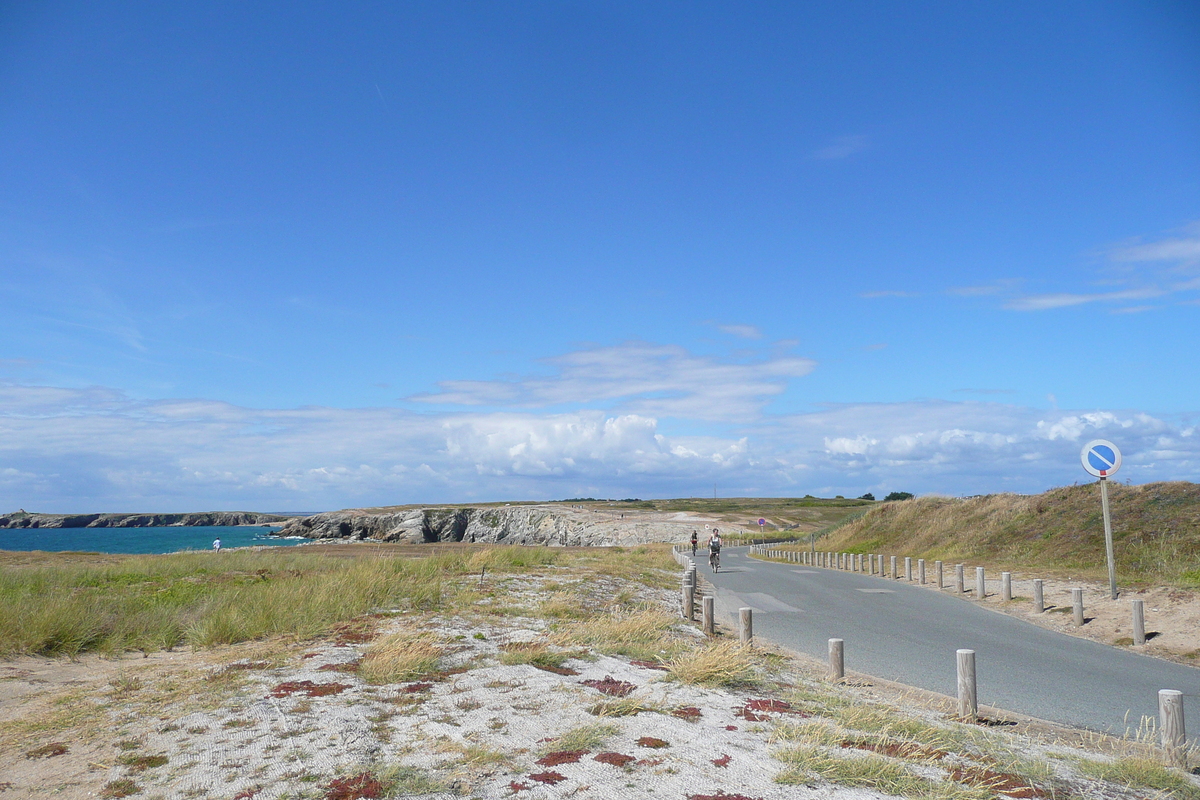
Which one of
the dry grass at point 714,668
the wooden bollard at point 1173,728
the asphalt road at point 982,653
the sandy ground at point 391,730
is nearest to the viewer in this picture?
the sandy ground at point 391,730

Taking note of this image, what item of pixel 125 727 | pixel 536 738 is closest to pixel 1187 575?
pixel 536 738

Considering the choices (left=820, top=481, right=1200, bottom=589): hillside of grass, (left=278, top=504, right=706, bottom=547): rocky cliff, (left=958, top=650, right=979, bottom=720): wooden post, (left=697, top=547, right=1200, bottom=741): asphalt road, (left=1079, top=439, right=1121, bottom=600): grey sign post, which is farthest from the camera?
(left=278, top=504, right=706, bottom=547): rocky cliff

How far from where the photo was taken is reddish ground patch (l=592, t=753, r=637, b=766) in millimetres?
5852

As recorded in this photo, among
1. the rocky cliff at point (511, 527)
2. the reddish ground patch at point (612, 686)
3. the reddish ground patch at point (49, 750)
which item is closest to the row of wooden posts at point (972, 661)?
the reddish ground patch at point (612, 686)

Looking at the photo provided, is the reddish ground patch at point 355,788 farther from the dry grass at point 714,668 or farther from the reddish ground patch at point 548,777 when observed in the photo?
the dry grass at point 714,668

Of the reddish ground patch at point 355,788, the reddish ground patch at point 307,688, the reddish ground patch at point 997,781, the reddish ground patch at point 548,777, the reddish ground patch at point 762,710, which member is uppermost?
the reddish ground patch at point 307,688

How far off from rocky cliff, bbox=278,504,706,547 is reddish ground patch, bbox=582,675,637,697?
68620 mm

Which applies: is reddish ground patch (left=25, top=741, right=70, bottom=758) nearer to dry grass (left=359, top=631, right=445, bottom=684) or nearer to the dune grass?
dry grass (left=359, top=631, right=445, bottom=684)

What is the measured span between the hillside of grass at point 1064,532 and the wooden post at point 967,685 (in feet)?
41.6

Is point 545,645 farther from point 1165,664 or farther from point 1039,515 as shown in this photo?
point 1039,515

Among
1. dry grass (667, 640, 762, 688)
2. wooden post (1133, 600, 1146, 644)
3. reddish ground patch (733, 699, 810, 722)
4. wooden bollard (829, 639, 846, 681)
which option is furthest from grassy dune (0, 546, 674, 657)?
wooden post (1133, 600, 1146, 644)

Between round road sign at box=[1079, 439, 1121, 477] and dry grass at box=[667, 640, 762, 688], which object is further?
round road sign at box=[1079, 439, 1121, 477]

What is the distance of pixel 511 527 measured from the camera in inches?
4286

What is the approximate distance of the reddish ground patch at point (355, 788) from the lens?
509cm
